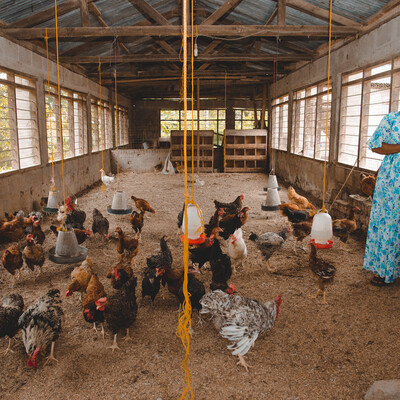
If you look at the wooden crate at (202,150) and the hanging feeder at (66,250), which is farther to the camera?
the wooden crate at (202,150)

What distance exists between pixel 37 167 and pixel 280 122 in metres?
9.20

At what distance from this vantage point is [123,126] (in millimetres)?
19844

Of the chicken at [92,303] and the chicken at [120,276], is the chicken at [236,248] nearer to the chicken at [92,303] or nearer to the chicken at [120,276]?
the chicken at [120,276]

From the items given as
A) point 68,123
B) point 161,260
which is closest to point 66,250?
point 161,260

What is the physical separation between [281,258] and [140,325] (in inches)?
104

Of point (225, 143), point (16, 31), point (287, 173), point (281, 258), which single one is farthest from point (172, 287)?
point (225, 143)

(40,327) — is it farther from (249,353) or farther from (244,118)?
(244,118)

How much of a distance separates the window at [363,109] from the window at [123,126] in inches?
509

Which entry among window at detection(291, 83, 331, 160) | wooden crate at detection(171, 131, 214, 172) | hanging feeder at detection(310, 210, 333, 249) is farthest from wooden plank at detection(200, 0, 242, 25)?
wooden crate at detection(171, 131, 214, 172)

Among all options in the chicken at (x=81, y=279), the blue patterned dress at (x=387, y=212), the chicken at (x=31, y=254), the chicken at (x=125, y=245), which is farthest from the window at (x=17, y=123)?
the blue patterned dress at (x=387, y=212)

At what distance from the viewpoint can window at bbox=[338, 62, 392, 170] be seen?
639 centimetres

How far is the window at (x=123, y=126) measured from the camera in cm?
1878

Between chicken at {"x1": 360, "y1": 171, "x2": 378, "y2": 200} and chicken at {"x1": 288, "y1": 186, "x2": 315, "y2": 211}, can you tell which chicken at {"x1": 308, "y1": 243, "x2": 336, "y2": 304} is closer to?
chicken at {"x1": 360, "y1": 171, "x2": 378, "y2": 200}

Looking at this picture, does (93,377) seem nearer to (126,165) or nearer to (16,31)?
(16,31)
